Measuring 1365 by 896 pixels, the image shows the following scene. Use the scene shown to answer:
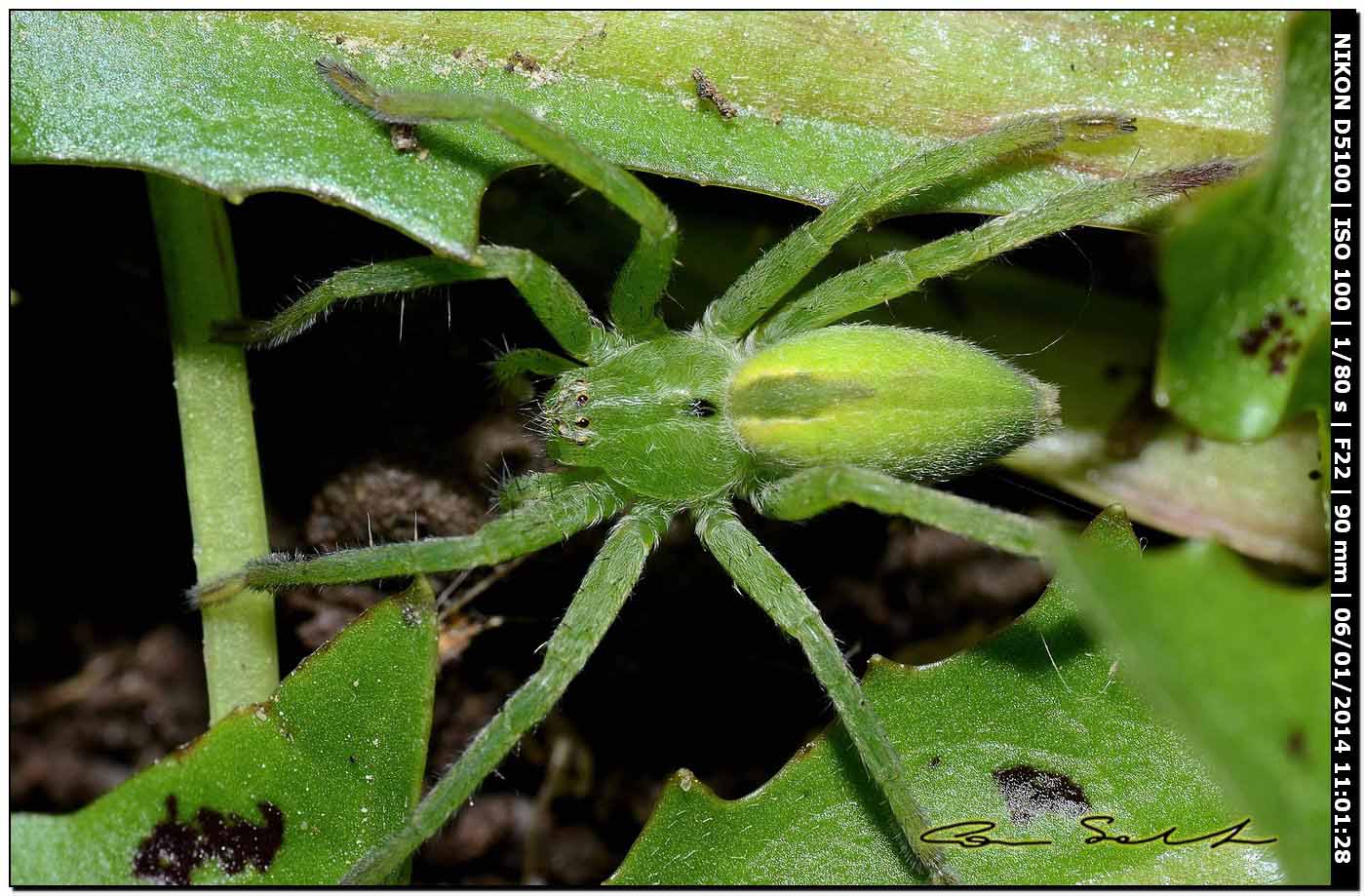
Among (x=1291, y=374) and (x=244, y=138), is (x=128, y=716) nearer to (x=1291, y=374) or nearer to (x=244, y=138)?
(x=244, y=138)

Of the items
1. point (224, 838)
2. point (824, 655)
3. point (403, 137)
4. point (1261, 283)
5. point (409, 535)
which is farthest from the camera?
point (409, 535)

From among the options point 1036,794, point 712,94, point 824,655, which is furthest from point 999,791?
point 712,94

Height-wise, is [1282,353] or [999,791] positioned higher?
[1282,353]

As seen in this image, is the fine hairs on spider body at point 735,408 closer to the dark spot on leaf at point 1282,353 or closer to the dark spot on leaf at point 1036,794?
the dark spot on leaf at point 1036,794

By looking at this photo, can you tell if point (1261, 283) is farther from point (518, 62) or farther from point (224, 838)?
point (224, 838)

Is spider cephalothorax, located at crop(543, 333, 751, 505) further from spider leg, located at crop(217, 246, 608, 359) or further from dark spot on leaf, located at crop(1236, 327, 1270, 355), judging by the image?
dark spot on leaf, located at crop(1236, 327, 1270, 355)

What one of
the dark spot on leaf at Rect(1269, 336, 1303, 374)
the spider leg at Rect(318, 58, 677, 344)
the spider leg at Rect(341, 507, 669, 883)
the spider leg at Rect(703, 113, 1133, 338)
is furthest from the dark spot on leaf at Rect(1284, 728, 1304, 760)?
the spider leg at Rect(318, 58, 677, 344)
